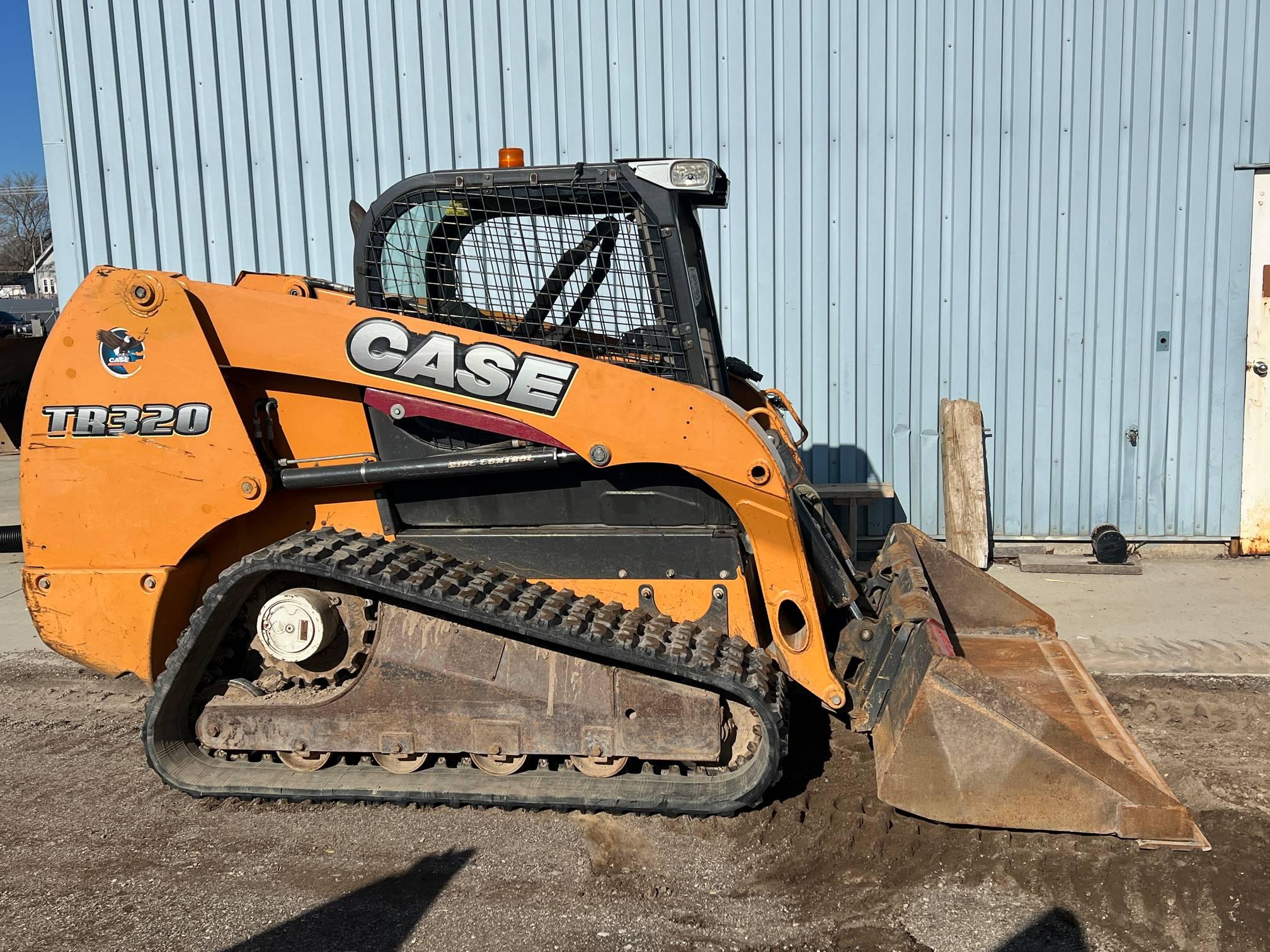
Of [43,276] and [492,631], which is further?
[43,276]

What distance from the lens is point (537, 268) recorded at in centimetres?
370

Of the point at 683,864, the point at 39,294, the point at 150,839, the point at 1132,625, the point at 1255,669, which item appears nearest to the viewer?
the point at 683,864

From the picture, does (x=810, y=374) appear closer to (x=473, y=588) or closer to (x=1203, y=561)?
(x=1203, y=561)

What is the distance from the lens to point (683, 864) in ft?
10.5

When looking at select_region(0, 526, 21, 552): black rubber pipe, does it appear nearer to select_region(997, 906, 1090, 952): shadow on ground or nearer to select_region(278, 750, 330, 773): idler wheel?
select_region(278, 750, 330, 773): idler wheel

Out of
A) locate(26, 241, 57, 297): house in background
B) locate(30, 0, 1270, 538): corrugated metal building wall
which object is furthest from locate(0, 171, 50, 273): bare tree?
locate(30, 0, 1270, 538): corrugated metal building wall

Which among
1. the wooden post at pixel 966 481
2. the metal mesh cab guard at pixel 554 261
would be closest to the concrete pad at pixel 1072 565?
the wooden post at pixel 966 481

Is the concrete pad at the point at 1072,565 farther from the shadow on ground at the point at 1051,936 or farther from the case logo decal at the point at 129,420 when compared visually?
the case logo decal at the point at 129,420

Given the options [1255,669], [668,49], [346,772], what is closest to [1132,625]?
[1255,669]

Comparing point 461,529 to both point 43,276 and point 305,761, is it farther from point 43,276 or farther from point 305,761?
point 43,276

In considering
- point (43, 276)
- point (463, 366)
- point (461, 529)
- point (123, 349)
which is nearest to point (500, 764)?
point (461, 529)

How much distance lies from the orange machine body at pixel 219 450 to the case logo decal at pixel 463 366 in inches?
1.1

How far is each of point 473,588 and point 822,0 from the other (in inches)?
216

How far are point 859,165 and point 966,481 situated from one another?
2490 millimetres
